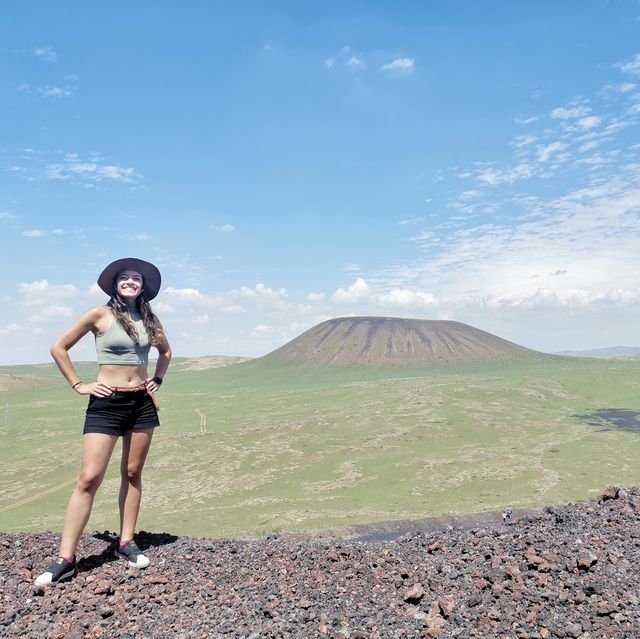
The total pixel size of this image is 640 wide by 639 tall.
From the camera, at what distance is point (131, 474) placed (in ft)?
22.4

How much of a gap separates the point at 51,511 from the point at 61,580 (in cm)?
2657

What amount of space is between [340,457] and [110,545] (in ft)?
118

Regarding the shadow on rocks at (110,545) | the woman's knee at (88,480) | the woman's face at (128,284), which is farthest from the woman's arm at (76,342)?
the shadow on rocks at (110,545)

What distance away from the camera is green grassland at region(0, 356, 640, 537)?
27.2 m

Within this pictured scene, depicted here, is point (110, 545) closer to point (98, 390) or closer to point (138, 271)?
point (98, 390)

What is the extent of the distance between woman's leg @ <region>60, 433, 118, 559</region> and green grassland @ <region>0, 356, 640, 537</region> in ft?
56.4

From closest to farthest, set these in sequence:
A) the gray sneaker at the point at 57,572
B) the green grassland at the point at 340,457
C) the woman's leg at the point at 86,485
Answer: the gray sneaker at the point at 57,572 < the woman's leg at the point at 86,485 < the green grassland at the point at 340,457

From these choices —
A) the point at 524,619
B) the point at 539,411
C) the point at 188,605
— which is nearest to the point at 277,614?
the point at 188,605

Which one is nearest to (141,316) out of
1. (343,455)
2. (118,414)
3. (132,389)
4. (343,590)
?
(132,389)

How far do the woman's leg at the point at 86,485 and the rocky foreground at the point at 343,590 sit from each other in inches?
20.5

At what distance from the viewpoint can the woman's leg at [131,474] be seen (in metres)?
6.73

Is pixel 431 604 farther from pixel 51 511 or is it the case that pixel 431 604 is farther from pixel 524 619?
pixel 51 511

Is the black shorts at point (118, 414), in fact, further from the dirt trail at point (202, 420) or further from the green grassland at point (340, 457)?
the dirt trail at point (202, 420)

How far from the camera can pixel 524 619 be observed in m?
5.03
